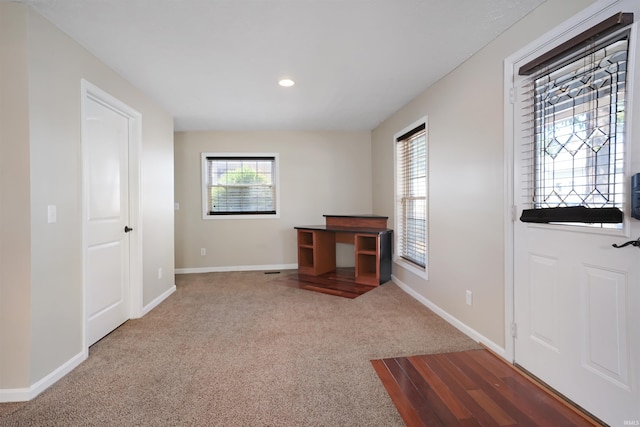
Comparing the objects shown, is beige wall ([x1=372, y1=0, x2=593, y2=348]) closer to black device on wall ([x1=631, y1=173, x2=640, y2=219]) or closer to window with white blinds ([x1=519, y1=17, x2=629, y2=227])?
window with white blinds ([x1=519, y1=17, x2=629, y2=227])

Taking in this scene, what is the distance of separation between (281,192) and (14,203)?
3.67 metres

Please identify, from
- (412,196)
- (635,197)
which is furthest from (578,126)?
(412,196)

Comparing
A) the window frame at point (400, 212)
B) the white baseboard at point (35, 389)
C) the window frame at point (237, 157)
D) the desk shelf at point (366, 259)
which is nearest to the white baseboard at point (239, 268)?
the window frame at point (237, 157)

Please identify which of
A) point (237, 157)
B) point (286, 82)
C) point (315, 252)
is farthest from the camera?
point (237, 157)

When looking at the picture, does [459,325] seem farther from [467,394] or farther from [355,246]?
[355,246]

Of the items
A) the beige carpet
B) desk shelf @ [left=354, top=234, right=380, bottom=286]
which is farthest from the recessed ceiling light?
the beige carpet

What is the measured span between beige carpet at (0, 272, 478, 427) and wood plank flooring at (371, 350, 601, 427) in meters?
0.13

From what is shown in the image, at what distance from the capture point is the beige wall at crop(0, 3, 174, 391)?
70.7 inches

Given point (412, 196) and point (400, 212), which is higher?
point (412, 196)

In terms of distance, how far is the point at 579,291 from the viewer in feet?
5.37

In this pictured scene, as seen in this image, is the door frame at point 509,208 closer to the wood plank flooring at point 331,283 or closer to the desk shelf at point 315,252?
the wood plank flooring at point 331,283

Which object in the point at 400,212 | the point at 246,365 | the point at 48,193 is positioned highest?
the point at 48,193

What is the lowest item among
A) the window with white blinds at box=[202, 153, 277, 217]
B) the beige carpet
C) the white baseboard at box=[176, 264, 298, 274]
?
the beige carpet

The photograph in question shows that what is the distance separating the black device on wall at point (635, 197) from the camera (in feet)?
4.44
